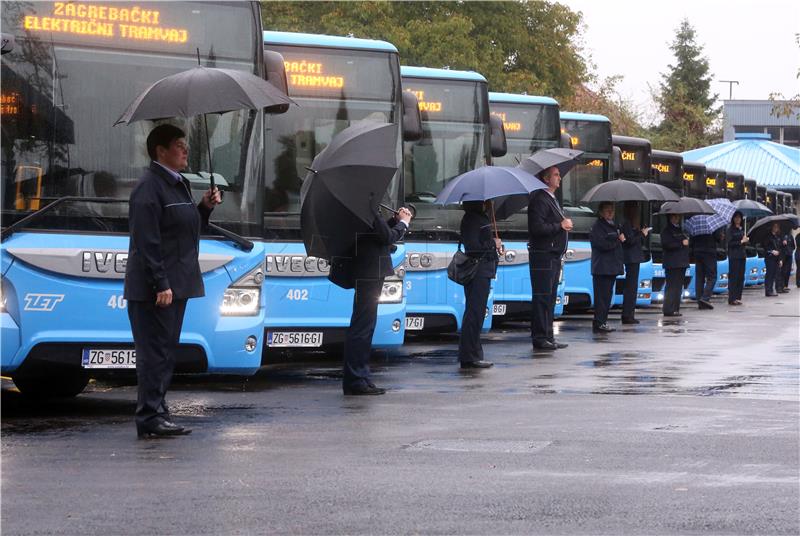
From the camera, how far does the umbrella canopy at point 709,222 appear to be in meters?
27.8

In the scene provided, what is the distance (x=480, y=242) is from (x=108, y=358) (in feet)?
16.5

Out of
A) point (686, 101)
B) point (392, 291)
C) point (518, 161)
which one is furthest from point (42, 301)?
point (686, 101)

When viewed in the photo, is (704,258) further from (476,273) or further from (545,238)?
(476,273)

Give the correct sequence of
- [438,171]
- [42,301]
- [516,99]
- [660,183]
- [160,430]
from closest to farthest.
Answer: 1. [160,430]
2. [42,301]
3. [438,171]
4. [516,99]
5. [660,183]

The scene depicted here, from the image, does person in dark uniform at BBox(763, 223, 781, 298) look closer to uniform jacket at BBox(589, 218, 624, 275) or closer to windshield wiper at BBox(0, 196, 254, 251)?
uniform jacket at BBox(589, 218, 624, 275)

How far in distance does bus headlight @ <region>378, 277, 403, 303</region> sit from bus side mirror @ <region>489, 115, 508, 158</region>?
154 inches

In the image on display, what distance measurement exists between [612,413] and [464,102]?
8.20 meters

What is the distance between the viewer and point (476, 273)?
1471cm

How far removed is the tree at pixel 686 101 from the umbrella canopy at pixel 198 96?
8345cm

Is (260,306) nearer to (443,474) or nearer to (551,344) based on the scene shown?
(443,474)

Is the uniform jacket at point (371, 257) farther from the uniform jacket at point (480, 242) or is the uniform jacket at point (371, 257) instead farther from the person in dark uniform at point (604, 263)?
the person in dark uniform at point (604, 263)

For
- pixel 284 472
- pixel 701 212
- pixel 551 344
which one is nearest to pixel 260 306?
pixel 284 472

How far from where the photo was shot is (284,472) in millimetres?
8031

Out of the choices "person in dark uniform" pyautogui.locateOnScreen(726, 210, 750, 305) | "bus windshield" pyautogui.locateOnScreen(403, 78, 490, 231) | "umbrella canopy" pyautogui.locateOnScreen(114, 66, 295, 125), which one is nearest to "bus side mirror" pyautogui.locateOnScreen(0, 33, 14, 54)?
"umbrella canopy" pyautogui.locateOnScreen(114, 66, 295, 125)
